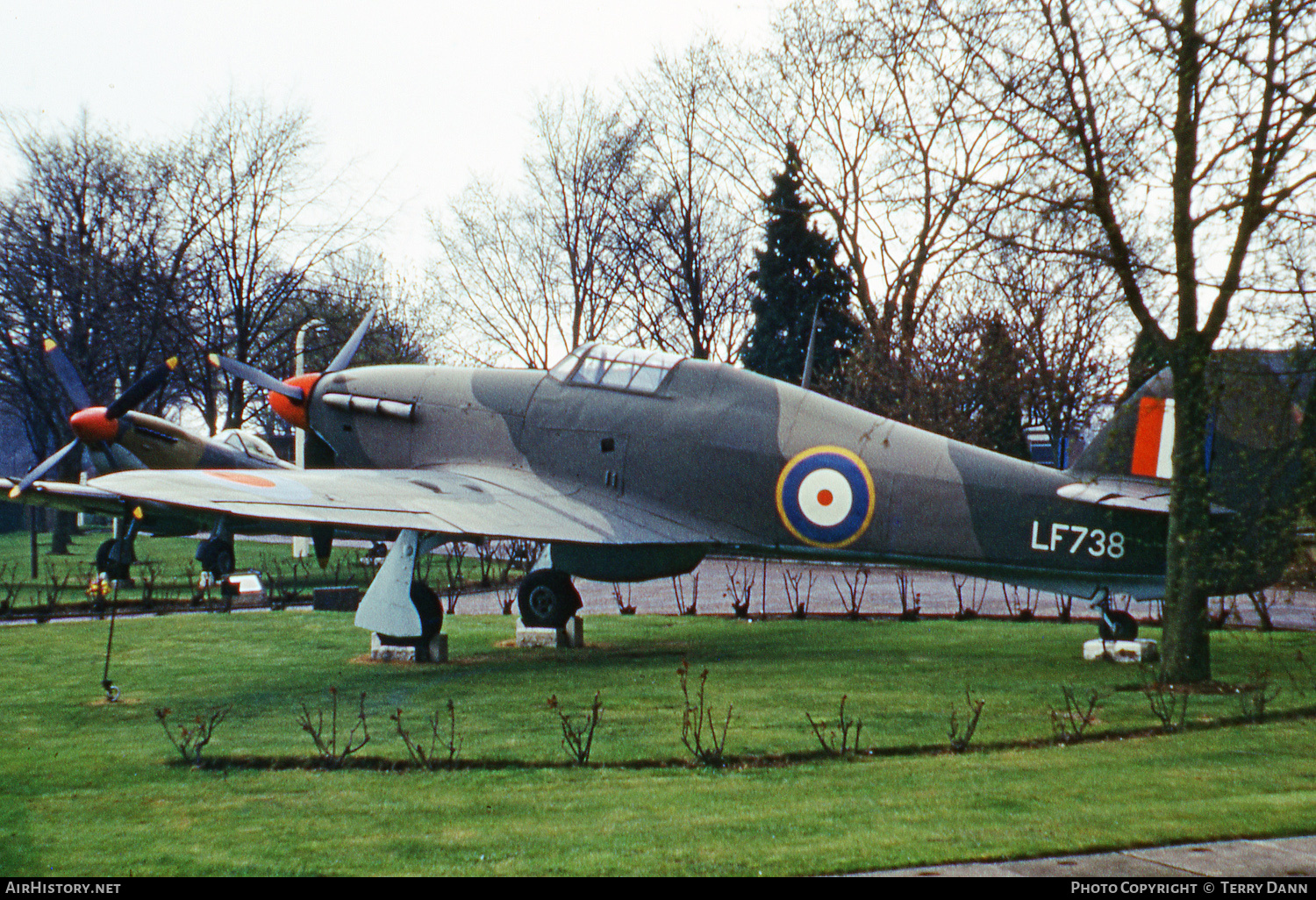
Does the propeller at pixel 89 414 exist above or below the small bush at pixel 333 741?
above

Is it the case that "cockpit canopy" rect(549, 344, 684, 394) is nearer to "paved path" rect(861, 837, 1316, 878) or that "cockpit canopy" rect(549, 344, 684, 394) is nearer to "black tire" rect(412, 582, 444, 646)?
"black tire" rect(412, 582, 444, 646)

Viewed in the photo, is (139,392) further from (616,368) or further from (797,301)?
(797,301)

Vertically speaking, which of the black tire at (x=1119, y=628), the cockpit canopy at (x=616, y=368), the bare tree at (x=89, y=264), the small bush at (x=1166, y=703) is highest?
the bare tree at (x=89, y=264)

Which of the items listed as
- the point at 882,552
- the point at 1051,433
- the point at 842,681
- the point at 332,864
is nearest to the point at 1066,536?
the point at 882,552

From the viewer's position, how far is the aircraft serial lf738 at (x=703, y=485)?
10.9 meters

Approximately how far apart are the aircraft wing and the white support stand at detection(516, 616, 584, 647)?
6.22ft

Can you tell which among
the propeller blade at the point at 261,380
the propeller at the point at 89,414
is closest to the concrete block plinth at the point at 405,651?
the propeller blade at the point at 261,380

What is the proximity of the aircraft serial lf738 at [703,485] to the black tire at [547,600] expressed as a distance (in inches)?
1.1

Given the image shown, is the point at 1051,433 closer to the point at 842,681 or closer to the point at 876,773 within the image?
the point at 842,681

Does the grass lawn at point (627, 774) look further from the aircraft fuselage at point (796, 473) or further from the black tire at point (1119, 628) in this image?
the aircraft fuselage at point (796, 473)

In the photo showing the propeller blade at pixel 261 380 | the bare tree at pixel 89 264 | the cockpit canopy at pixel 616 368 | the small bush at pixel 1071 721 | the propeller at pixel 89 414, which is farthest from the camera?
the bare tree at pixel 89 264

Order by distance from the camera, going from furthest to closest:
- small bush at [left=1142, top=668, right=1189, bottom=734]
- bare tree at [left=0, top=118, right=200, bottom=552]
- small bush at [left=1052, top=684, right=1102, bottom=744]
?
bare tree at [left=0, top=118, right=200, bottom=552]
small bush at [left=1142, top=668, right=1189, bottom=734]
small bush at [left=1052, top=684, right=1102, bottom=744]

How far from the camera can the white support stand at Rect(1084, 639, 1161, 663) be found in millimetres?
12227

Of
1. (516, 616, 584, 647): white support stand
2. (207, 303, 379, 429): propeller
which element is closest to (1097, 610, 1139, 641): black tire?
(516, 616, 584, 647): white support stand
